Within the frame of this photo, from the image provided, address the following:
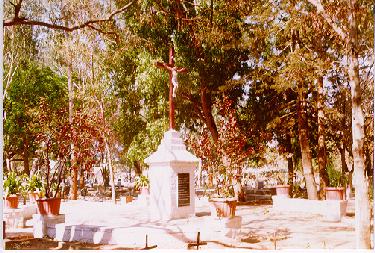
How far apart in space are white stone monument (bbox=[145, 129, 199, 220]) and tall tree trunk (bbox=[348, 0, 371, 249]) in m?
5.29

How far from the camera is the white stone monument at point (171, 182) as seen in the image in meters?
11.6

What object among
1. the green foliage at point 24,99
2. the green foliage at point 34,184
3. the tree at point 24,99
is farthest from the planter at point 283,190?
the tree at point 24,99

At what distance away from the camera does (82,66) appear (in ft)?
74.6

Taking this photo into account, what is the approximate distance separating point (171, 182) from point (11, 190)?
267 inches

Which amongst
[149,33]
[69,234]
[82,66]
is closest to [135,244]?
[69,234]

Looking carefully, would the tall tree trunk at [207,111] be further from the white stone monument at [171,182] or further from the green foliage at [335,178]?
the white stone monument at [171,182]

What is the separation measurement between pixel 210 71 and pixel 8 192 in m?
9.79

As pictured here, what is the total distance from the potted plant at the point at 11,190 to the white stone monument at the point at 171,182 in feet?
18.0

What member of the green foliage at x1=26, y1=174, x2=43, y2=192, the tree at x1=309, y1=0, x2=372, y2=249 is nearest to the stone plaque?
the tree at x1=309, y1=0, x2=372, y2=249

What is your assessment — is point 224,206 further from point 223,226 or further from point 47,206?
point 47,206

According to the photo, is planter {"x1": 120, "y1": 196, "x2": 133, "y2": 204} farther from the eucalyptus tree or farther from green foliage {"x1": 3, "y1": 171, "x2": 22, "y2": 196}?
green foliage {"x1": 3, "y1": 171, "x2": 22, "y2": 196}

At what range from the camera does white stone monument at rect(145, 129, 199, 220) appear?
11.6 metres

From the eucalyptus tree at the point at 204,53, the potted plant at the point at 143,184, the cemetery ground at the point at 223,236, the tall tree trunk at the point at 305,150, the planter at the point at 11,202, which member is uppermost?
the eucalyptus tree at the point at 204,53

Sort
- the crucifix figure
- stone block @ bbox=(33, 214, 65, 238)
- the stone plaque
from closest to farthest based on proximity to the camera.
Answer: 1. stone block @ bbox=(33, 214, 65, 238)
2. the stone plaque
3. the crucifix figure
